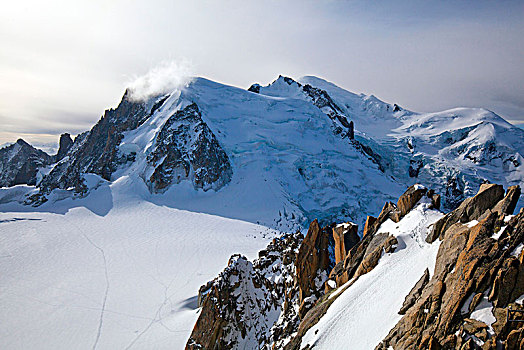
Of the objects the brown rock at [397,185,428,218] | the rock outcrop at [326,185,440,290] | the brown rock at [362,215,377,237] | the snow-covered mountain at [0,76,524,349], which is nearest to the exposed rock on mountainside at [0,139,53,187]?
the snow-covered mountain at [0,76,524,349]

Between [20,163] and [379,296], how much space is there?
128 m

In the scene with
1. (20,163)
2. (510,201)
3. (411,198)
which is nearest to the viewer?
(510,201)

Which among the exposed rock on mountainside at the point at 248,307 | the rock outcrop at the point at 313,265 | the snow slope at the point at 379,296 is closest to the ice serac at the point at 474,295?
the snow slope at the point at 379,296

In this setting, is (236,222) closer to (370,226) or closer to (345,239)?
(345,239)

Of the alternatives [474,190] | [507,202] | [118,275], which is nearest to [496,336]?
[507,202]

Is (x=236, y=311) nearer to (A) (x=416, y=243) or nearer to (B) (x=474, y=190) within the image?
(A) (x=416, y=243)

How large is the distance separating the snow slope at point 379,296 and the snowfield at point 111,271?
15.0 meters

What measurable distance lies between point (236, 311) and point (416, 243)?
46.2 ft

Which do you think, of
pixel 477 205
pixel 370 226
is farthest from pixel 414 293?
pixel 370 226

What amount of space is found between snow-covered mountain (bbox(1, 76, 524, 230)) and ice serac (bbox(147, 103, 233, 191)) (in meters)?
0.21

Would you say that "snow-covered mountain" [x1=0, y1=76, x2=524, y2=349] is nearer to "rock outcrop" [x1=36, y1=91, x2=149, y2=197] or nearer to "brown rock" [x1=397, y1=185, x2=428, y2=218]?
"brown rock" [x1=397, y1=185, x2=428, y2=218]

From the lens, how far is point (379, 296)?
40.5 ft

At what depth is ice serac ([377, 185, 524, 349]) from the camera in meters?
7.91

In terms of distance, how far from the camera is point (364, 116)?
12950cm
